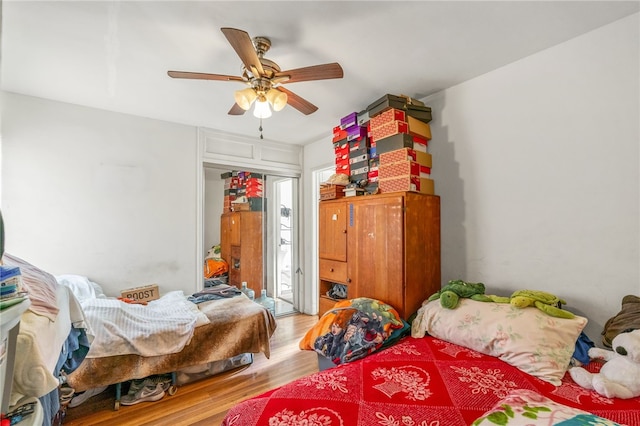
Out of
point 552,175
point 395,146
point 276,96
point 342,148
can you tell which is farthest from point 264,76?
point 552,175

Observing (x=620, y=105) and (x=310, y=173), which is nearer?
(x=620, y=105)

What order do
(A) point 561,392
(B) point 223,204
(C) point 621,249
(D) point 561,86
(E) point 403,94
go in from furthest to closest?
(B) point 223,204 < (E) point 403,94 < (D) point 561,86 < (C) point 621,249 < (A) point 561,392

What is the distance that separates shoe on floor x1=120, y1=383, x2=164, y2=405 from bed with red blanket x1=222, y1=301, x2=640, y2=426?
4.15 feet

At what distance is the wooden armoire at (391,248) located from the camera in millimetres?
2189

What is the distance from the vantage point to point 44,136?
255cm

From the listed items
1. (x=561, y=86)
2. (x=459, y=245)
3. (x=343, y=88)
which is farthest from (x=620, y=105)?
(x=343, y=88)

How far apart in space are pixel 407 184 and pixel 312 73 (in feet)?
3.65

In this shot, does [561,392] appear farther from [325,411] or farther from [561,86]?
[561,86]

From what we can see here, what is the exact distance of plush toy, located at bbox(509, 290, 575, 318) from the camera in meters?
1.59

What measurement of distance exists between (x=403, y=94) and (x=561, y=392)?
2.30 m

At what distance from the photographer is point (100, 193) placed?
2762mm

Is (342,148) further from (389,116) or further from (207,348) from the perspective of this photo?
(207,348)

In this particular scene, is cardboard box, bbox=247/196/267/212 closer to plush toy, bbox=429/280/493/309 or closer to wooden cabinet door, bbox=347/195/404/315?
wooden cabinet door, bbox=347/195/404/315

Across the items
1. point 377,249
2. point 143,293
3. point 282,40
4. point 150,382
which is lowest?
point 150,382
